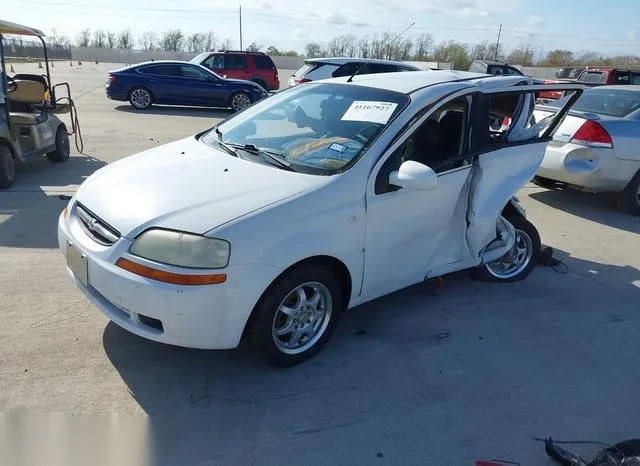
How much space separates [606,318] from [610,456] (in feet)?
6.66

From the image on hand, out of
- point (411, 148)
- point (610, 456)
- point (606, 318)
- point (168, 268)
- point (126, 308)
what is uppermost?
point (411, 148)

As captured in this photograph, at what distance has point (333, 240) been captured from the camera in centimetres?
312

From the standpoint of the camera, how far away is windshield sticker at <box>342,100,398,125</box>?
361 centimetres

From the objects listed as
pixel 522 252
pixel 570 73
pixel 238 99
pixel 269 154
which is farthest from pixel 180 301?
pixel 570 73

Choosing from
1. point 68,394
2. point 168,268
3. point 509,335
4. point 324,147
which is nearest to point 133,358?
point 68,394

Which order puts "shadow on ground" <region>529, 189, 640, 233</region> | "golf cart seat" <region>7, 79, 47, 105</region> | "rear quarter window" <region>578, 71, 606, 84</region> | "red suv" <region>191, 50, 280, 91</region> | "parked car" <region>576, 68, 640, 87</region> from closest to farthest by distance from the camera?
1. "shadow on ground" <region>529, 189, 640, 233</region>
2. "golf cart seat" <region>7, 79, 47, 105</region>
3. "parked car" <region>576, 68, 640, 87</region>
4. "rear quarter window" <region>578, 71, 606, 84</region>
5. "red suv" <region>191, 50, 280, 91</region>

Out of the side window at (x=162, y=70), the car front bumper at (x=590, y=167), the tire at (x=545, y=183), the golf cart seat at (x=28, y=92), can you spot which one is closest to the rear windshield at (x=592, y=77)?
the tire at (x=545, y=183)

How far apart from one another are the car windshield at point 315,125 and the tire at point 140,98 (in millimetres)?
13219

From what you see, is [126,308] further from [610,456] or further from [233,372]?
[610,456]

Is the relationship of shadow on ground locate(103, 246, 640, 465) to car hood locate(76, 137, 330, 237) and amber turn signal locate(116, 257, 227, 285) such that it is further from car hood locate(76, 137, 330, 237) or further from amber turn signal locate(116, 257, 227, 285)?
car hood locate(76, 137, 330, 237)

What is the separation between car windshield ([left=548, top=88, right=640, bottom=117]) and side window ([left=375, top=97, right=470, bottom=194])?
12.2 feet

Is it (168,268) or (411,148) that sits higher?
(411,148)

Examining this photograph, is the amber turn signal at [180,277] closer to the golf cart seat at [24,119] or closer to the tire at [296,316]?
the tire at [296,316]

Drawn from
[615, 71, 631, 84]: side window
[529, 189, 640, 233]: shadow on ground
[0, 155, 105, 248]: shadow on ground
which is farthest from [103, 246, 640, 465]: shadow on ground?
[615, 71, 631, 84]: side window
